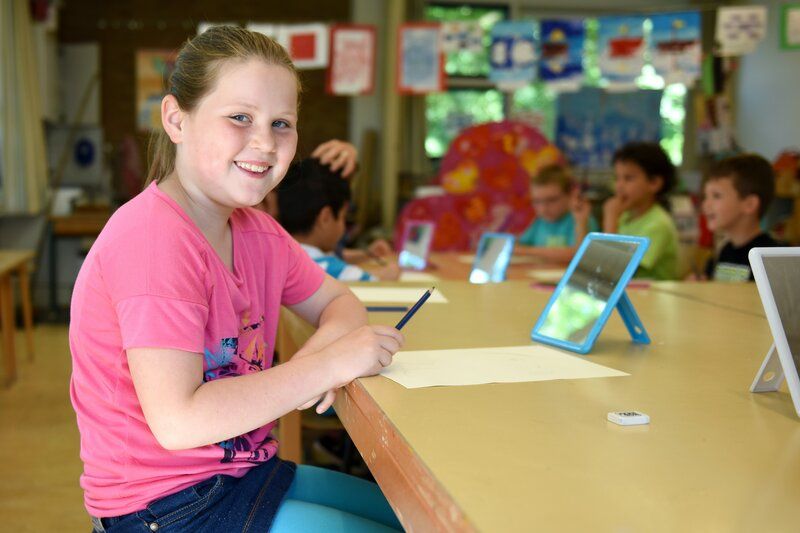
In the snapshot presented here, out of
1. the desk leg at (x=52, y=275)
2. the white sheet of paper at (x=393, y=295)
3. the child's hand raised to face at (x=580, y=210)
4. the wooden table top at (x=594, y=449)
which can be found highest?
the wooden table top at (x=594, y=449)

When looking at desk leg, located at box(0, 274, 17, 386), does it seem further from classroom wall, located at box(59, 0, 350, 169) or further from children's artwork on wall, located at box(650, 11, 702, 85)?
children's artwork on wall, located at box(650, 11, 702, 85)

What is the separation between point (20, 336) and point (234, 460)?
4485mm

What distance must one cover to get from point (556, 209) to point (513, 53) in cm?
145

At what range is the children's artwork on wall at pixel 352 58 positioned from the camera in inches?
181

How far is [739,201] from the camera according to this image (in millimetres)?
2689

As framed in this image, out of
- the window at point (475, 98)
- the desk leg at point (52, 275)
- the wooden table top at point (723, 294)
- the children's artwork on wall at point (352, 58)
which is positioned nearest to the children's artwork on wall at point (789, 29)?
the window at point (475, 98)

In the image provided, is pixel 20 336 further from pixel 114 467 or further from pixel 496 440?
pixel 496 440

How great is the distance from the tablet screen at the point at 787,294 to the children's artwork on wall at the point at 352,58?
390 cm

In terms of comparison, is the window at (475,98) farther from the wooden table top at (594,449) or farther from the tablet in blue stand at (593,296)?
the wooden table top at (594,449)

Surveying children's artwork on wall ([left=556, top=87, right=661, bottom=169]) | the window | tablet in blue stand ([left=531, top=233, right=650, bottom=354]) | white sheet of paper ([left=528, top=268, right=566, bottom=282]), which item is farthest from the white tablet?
children's artwork on wall ([left=556, top=87, right=661, bottom=169])

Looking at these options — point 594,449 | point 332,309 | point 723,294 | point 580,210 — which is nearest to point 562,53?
point 580,210

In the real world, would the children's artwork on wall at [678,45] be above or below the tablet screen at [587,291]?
above

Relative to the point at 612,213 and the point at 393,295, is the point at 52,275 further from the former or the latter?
the point at 393,295

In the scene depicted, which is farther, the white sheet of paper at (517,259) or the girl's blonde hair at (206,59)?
the white sheet of paper at (517,259)
